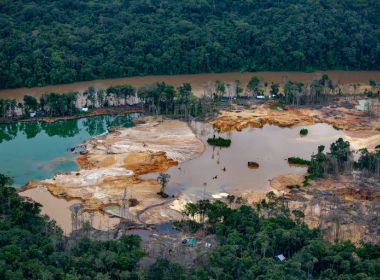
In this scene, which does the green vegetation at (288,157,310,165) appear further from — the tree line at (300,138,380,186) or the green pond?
the green pond

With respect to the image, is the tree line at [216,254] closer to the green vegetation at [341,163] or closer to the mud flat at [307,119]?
the green vegetation at [341,163]

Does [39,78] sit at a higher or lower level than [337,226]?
Answer: higher

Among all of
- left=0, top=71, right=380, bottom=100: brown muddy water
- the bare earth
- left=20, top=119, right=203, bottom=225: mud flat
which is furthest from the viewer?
left=0, top=71, right=380, bottom=100: brown muddy water

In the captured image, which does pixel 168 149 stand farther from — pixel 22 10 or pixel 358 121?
pixel 22 10

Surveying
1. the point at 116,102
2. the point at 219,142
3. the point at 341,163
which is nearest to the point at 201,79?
the point at 116,102

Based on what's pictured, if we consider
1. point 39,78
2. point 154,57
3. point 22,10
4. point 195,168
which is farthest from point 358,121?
point 22,10

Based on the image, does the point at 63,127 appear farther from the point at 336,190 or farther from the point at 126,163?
the point at 336,190

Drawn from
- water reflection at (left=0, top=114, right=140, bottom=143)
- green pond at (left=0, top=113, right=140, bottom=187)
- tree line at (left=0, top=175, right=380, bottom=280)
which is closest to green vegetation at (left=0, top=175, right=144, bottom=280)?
tree line at (left=0, top=175, right=380, bottom=280)
